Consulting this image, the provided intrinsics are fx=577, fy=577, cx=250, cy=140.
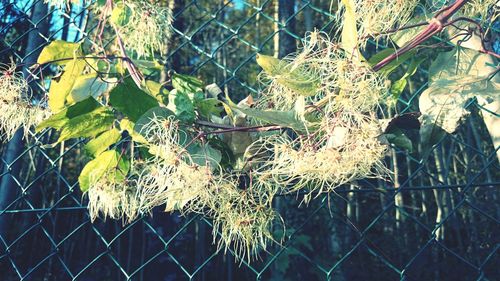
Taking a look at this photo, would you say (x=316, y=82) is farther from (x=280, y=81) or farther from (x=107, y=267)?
(x=107, y=267)

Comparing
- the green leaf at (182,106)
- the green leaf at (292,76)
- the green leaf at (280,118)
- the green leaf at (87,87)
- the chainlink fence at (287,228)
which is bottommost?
the chainlink fence at (287,228)

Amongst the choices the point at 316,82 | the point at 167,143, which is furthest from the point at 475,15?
the point at 167,143

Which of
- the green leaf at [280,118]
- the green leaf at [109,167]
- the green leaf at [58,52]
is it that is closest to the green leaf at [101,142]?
the green leaf at [109,167]

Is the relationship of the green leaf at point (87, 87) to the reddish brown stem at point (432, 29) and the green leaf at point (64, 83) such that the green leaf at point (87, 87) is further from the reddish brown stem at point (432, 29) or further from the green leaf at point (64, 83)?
the reddish brown stem at point (432, 29)

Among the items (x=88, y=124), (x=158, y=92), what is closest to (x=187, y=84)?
(x=158, y=92)

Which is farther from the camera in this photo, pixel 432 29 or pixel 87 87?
pixel 87 87

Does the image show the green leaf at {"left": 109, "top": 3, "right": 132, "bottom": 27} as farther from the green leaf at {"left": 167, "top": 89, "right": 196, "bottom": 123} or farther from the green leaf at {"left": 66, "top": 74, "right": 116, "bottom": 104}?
the green leaf at {"left": 167, "top": 89, "right": 196, "bottom": 123}

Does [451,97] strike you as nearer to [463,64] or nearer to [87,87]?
[463,64]

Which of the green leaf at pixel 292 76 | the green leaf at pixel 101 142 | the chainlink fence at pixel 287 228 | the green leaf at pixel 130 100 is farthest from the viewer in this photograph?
the chainlink fence at pixel 287 228

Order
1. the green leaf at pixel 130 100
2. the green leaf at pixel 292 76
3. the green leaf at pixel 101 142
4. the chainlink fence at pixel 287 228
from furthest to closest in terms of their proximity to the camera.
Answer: the chainlink fence at pixel 287 228, the green leaf at pixel 101 142, the green leaf at pixel 130 100, the green leaf at pixel 292 76
